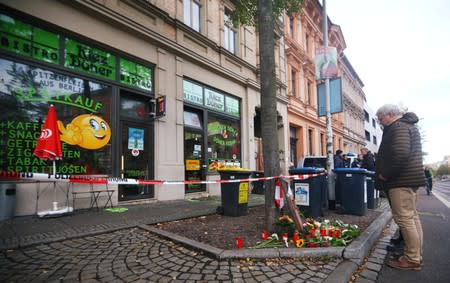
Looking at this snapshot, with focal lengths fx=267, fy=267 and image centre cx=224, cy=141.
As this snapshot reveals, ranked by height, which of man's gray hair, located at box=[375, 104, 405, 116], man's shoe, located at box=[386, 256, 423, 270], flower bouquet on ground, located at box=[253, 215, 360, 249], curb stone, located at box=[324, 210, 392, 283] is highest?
man's gray hair, located at box=[375, 104, 405, 116]

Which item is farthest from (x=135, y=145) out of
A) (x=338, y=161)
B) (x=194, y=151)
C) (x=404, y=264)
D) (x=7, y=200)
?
(x=338, y=161)

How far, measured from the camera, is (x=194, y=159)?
9695 mm

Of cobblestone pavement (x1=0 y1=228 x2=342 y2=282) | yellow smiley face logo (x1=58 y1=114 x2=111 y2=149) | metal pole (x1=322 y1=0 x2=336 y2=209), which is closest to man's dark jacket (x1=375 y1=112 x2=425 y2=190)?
cobblestone pavement (x1=0 y1=228 x2=342 y2=282)

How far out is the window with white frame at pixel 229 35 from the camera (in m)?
11.9

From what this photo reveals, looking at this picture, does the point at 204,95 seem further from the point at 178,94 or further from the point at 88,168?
the point at 88,168

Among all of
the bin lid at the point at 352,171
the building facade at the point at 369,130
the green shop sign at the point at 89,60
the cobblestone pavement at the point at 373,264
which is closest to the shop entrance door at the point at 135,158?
the green shop sign at the point at 89,60

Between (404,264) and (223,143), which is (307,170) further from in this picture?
(223,143)

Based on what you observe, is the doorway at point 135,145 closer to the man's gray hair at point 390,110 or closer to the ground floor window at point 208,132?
the ground floor window at point 208,132

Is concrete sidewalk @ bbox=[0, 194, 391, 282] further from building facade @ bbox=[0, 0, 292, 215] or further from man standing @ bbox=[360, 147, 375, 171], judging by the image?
man standing @ bbox=[360, 147, 375, 171]

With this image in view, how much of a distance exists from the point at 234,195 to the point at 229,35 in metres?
8.77

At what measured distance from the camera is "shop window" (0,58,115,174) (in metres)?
5.44

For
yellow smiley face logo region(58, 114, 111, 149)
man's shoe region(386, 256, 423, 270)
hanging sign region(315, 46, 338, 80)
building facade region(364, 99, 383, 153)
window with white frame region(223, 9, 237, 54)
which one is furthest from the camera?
building facade region(364, 99, 383, 153)

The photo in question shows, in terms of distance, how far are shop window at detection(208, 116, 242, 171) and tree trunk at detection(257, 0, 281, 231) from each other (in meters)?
5.87

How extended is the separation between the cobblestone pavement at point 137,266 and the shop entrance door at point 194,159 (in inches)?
218
